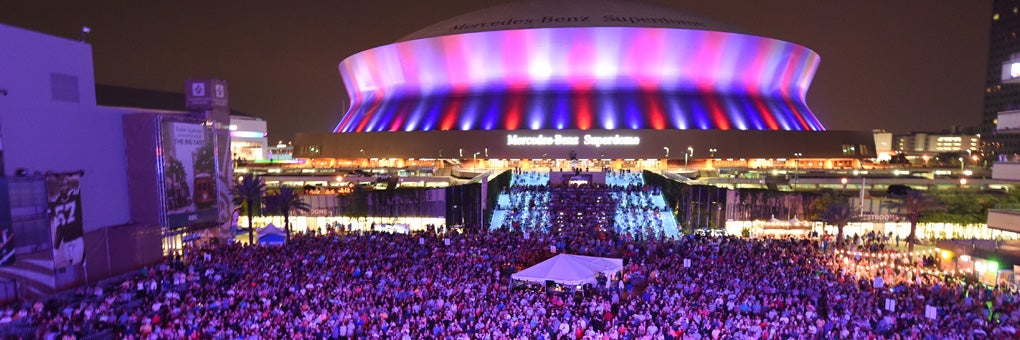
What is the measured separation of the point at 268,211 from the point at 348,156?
126 ft

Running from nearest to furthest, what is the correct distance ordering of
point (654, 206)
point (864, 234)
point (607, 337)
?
point (607, 337) < point (864, 234) < point (654, 206)

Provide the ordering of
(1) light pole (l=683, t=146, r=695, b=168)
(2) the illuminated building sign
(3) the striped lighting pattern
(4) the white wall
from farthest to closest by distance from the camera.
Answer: (3) the striped lighting pattern
(2) the illuminated building sign
(1) light pole (l=683, t=146, r=695, b=168)
(4) the white wall

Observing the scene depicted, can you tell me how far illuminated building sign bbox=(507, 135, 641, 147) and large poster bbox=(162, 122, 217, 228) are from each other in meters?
35.9

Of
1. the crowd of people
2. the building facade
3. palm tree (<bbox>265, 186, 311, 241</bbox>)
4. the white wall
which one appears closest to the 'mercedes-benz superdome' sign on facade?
palm tree (<bbox>265, 186, 311, 241</bbox>)

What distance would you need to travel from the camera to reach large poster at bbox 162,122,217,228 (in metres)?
23.2

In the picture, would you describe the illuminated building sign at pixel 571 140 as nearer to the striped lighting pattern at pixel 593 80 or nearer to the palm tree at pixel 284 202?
the striped lighting pattern at pixel 593 80

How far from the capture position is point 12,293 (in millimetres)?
17812

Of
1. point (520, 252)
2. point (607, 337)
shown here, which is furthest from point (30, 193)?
point (607, 337)

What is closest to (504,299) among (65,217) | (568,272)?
(568,272)

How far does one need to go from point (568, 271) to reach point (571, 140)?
4241 cm

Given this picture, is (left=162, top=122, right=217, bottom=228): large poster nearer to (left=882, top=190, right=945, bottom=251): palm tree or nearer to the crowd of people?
the crowd of people

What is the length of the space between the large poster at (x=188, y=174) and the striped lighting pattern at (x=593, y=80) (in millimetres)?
37047

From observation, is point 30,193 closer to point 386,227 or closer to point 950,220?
point 386,227

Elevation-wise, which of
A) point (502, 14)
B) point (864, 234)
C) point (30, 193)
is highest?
point (502, 14)
